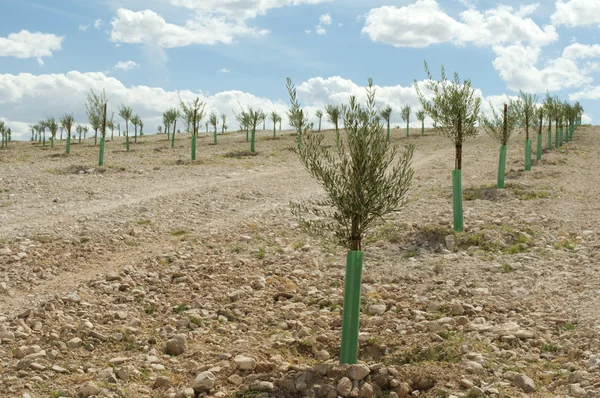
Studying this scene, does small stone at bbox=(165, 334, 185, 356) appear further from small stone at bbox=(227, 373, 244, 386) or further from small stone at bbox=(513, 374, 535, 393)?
small stone at bbox=(513, 374, 535, 393)

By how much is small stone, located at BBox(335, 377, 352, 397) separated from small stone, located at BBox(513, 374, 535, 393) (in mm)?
2149

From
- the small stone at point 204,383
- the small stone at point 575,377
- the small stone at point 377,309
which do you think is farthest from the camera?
the small stone at point 377,309

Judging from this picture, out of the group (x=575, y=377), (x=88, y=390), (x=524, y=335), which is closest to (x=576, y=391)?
(x=575, y=377)

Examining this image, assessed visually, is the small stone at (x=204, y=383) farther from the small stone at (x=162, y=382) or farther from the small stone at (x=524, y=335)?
the small stone at (x=524, y=335)

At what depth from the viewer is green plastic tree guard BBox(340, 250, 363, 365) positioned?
754cm

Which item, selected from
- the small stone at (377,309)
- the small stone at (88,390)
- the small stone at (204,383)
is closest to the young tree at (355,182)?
the small stone at (204,383)

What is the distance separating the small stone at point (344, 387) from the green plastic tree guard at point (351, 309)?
770 millimetres

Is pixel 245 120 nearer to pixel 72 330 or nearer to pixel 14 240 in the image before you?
pixel 14 240

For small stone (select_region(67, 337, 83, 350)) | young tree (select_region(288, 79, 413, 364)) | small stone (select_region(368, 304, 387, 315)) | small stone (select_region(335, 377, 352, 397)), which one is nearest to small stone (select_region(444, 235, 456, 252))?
small stone (select_region(368, 304, 387, 315))

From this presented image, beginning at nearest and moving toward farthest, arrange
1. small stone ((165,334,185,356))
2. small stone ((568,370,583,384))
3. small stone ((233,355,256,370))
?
small stone ((568,370,583,384)) < small stone ((233,355,256,370)) < small stone ((165,334,185,356))

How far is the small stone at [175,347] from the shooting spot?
8594mm

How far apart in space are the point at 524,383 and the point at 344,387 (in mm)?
2286

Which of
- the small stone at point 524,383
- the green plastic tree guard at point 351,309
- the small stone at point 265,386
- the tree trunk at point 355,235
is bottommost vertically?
the small stone at point 265,386

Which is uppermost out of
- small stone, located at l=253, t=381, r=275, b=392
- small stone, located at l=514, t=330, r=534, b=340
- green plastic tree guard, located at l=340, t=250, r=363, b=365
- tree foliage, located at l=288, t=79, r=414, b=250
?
tree foliage, located at l=288, t=79, r=414, b=250
